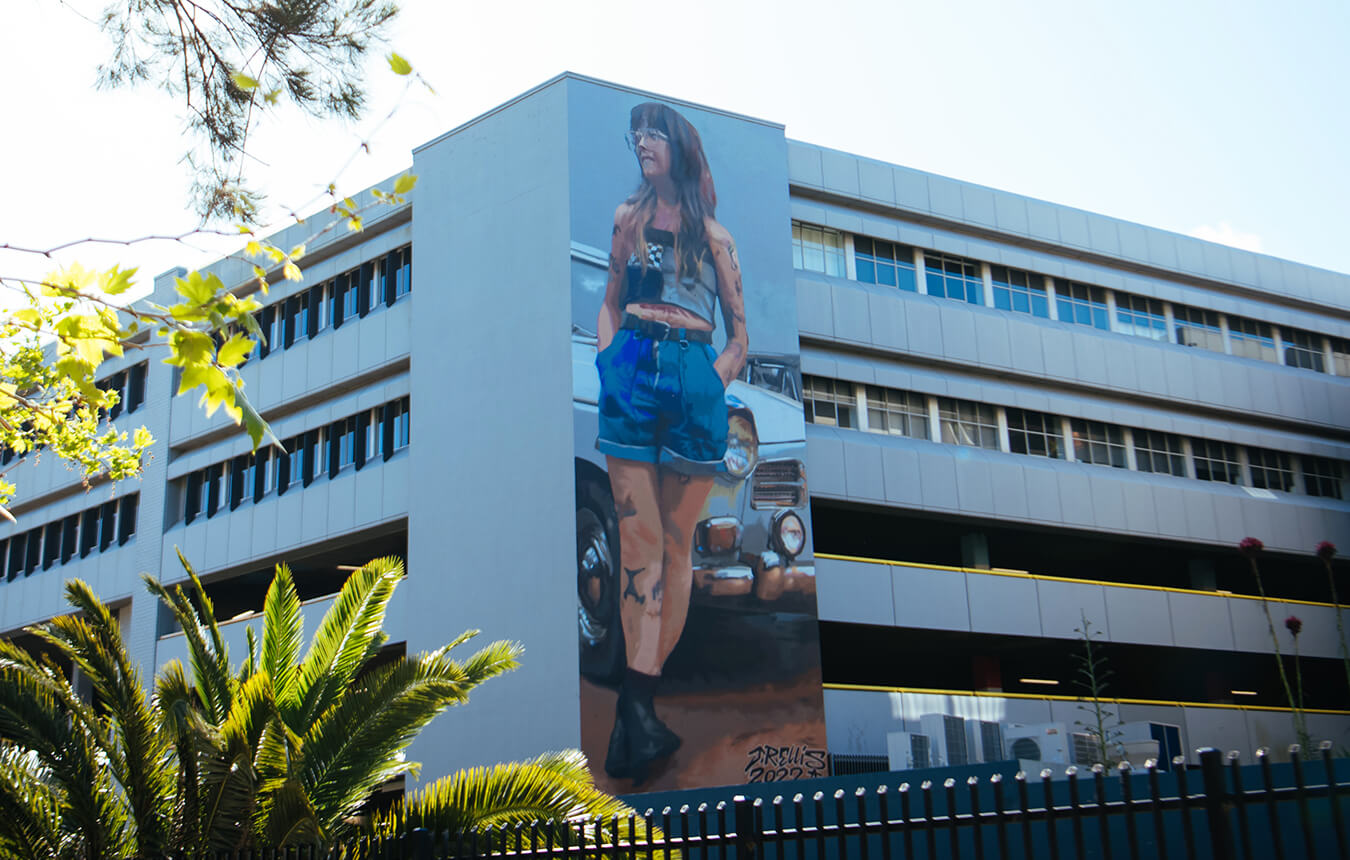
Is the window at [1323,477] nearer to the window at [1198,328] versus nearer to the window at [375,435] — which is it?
the window at [1198,328]

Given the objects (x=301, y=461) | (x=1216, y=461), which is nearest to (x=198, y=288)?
(x=301, y=461)

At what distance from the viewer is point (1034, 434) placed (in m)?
30.5

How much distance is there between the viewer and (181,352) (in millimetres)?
5531

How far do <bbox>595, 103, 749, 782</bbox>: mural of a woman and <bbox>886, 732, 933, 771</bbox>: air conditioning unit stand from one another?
387 centimetres

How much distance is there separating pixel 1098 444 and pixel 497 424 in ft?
49.1

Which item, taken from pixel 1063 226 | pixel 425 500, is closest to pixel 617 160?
pixel 425 500

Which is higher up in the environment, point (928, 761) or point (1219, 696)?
point (1219, 696)

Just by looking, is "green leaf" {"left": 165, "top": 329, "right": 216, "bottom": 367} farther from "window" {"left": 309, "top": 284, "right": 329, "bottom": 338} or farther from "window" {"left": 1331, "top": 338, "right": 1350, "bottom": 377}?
"window" {"left": 1331, "top": 338, "right": 1350, "bottom": 377}

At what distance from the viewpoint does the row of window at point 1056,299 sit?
29.1 m

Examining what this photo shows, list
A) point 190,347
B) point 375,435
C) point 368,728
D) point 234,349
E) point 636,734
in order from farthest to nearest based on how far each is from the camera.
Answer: point 375,435 → point 636,734 → point 368,728 → point 190,347 → point 234,349

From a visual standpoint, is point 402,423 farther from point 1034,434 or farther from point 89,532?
point 1034,434

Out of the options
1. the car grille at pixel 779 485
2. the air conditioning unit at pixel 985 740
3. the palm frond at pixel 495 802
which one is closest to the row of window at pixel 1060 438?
the car grille at pixel 779 485

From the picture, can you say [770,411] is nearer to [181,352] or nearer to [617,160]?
[617,160]

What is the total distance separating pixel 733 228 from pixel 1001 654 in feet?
43.4
